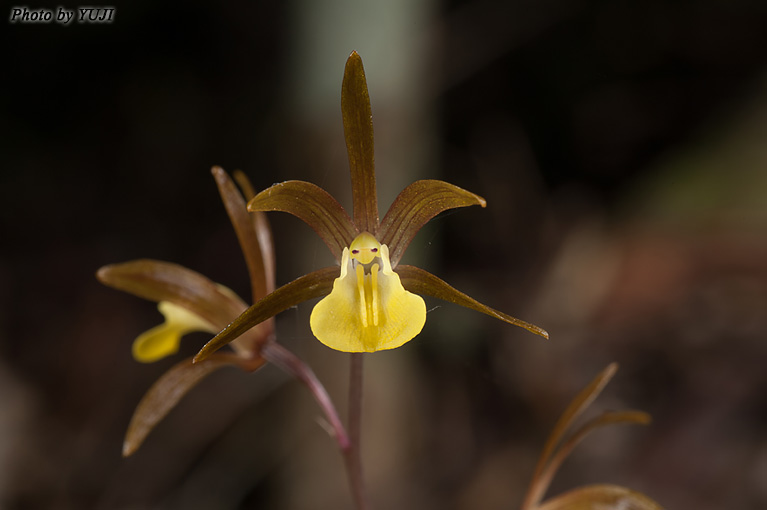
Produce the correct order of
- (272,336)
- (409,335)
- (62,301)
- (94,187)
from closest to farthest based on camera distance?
(409,335)
(272,336)
(62,301)
(94,187)

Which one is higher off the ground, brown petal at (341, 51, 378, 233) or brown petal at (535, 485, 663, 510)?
brown petal at (341, 51, 378, 233)

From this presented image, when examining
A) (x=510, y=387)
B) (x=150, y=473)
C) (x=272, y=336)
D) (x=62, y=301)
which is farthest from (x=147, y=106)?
(x=272, y=336)

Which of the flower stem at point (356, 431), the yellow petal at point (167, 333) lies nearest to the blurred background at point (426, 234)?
the yellow petal at point (167, 333)

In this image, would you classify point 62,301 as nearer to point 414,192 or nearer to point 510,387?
point 510,387

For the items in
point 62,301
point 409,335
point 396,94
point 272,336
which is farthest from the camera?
point 62,301

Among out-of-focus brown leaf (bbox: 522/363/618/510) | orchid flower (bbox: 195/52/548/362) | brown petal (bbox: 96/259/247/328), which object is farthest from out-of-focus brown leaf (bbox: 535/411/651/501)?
brown petal (bbox: 96/259/247/328)

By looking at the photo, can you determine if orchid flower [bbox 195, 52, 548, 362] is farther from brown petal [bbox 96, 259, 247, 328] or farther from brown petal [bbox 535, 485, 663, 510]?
brown petal [bbox 535, 485, 663, 510]
